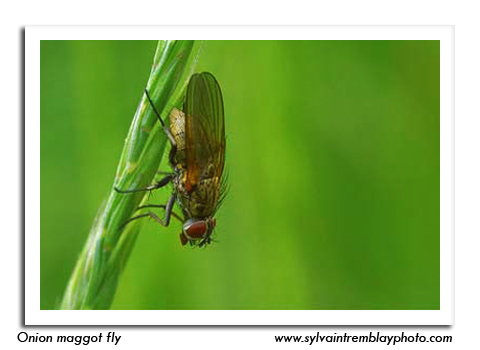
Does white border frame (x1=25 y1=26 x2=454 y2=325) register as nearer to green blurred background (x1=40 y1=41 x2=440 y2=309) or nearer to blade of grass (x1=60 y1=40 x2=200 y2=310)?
green blurred background (x1=40 y1=41 x2=440 y2=309)

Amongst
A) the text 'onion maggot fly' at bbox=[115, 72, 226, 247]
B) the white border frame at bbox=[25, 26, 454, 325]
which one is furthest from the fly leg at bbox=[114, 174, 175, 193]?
the white border frame at bbox=[25, 26, 454, 325]

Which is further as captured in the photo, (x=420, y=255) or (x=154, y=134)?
(x=420, y=255)

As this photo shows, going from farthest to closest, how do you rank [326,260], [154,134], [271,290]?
1. [326,260]
2. [271,290]
3. [154,134]
